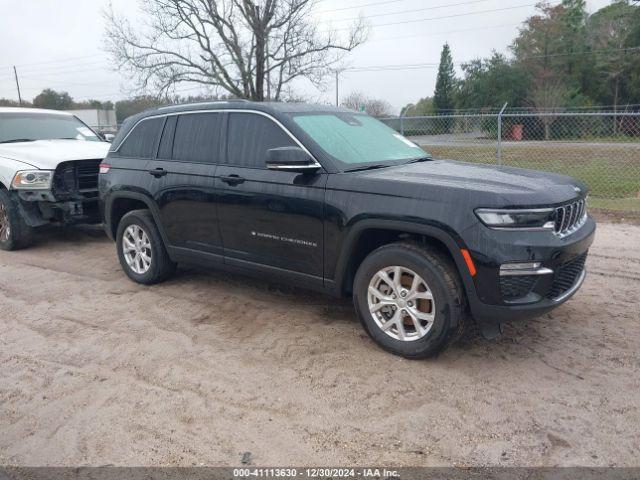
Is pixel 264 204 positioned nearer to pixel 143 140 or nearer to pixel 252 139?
pixel 252 139

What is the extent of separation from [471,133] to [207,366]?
1349cm

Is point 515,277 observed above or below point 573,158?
above

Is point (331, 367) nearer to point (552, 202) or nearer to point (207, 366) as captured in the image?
point (207, 366)

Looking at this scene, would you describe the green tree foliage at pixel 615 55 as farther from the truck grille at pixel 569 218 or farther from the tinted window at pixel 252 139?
the tinted window at pixel 252 139

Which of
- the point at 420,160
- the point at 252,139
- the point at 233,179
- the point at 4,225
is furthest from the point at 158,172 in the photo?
the point at 4,225

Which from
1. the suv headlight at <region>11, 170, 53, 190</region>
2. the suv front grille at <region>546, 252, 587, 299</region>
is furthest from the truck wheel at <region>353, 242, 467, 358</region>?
the suv headlight at <region>11, 170, 53, 190</region>

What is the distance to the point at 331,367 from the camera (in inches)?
149

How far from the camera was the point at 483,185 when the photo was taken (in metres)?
3.63

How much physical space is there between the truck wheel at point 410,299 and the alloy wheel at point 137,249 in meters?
2.60

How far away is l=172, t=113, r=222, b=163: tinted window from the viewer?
16.1 feet

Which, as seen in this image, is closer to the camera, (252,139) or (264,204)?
(264,204)

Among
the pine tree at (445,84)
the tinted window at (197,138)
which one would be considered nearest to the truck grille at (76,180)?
the tinted window at (197,138)

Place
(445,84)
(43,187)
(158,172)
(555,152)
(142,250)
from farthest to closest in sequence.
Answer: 1. (445,84)
2. (555,152)
3. (43,187)
4. (142,250)
5. (158,172)

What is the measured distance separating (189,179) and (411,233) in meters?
2.23
